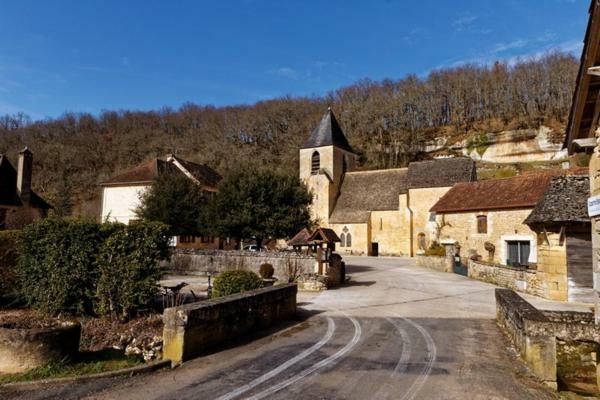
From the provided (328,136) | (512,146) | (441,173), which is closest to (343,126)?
(328,136)

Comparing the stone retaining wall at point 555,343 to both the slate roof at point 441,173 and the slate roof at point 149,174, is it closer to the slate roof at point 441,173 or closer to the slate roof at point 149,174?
the slate roof at point 441,173

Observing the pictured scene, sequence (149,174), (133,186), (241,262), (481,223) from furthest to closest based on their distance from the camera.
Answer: (149,174)
(133,186)
(481,223)
(241,262)

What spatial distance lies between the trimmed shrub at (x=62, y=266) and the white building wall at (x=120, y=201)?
81.2ft

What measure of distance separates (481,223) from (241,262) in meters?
16.8

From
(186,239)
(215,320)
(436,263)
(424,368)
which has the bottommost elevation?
(424,368)

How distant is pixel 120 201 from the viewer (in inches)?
1404

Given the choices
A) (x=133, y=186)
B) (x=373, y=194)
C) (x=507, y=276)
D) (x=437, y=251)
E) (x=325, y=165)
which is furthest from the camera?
(x=325, y=165)

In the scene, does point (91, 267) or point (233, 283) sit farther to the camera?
point (233, 283)

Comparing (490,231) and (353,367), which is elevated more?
(490,231)

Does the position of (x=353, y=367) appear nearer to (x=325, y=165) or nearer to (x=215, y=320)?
(x=215, y=320)

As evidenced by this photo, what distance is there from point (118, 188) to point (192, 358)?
33.0 m

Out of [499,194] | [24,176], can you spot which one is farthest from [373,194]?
[24,176]

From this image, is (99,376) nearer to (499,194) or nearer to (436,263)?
(436,263)

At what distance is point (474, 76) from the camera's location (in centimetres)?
6438
